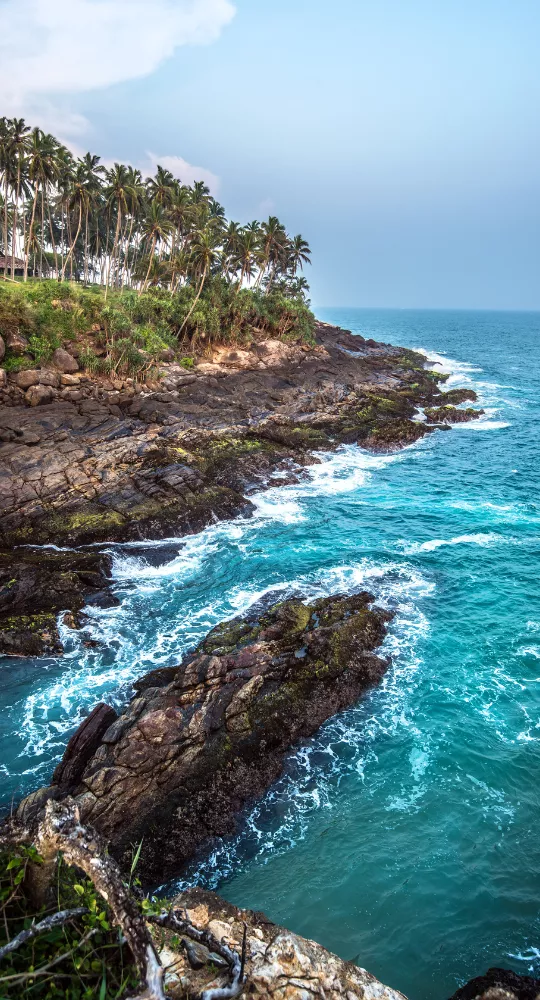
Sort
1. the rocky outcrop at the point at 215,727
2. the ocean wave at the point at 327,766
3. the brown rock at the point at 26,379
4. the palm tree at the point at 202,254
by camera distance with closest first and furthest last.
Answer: the ocean wave at the point at 327,766 → the rocky outcrop at the point at 215,727 → the brown rock at the point at 26,379 → the palm tree at the point at 202,254

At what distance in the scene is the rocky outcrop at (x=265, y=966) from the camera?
28.3 ft

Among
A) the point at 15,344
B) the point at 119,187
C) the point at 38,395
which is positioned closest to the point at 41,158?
the point at 119,187

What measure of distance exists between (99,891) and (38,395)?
44.8 m

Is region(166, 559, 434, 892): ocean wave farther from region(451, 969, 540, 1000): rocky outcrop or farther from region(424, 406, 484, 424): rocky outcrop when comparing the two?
region(424, 406, 484, 424): rocky outcrop

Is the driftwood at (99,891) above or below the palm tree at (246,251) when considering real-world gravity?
below

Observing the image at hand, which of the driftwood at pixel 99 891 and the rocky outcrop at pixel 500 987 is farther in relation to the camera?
the rocky outcrop at pixel 500 987

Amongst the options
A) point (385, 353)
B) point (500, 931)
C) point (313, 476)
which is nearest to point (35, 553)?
point (313, 476)

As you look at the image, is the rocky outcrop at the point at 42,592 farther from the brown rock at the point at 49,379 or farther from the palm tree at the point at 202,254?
the palm tree at the point at 202,254

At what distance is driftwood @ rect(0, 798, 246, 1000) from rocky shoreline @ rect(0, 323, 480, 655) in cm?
1770

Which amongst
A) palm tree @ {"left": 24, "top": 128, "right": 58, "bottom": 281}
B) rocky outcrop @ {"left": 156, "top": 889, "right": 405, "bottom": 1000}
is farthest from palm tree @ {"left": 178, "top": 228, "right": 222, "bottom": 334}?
rocky outcrop @ {"left": 156, "top": 889, "right": 405, "bottom": 1000}

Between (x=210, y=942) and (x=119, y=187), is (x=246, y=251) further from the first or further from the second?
(x=210, y=942)

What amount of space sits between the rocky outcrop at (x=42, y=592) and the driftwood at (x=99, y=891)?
17.4m

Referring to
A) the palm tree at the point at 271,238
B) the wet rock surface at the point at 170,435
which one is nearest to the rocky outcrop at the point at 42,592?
the wet rock surface at the point at 170,435

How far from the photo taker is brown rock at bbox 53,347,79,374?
50281 millimetres
